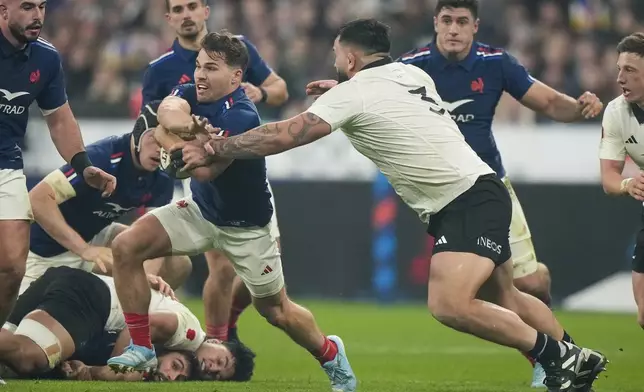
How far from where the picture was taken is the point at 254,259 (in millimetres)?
8500

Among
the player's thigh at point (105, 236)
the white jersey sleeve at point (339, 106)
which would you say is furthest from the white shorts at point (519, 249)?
the player's thigh at point (105, 236)

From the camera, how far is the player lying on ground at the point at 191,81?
398 inches

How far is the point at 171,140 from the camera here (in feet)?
26.7

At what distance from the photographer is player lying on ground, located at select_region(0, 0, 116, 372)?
8.23m

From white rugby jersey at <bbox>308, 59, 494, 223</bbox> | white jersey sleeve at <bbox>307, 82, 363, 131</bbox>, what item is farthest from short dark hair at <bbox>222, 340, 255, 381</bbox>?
white jersey sleeve at <bbox>307, 82, 363, 131</bbox>

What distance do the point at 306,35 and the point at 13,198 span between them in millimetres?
11341

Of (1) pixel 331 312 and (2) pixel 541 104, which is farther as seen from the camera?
(1) pixel 331 312

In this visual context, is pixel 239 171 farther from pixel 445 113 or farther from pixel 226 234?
pixel 445 113

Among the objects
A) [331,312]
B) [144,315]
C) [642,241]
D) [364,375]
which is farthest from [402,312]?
[144,315]

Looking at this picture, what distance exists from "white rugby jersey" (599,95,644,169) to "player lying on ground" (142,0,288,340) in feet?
9.46

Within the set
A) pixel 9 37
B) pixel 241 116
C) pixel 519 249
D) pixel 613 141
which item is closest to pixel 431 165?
pixel 241 116

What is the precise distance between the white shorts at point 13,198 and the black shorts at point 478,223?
2.76m

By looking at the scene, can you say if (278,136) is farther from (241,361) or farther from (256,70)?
(256,70)

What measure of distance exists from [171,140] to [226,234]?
811 mm
